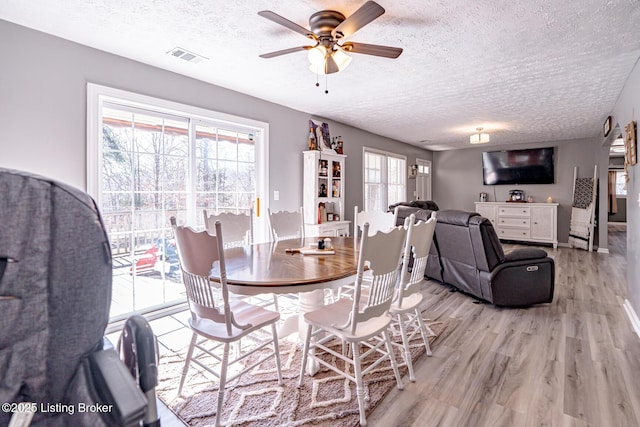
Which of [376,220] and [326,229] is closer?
[376,220]

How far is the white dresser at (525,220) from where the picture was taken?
6863mm

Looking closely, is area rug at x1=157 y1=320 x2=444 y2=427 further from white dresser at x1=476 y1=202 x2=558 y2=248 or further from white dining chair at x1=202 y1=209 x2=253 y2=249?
white dresser at x1=476 y1=202 x2=558 y2=248

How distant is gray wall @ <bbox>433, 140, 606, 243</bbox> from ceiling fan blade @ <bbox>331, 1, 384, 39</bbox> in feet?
23.7

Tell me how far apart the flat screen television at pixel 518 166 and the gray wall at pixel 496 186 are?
16 centimetres

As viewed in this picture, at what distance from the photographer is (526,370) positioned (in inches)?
82.7

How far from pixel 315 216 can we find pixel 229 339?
295 centimetres

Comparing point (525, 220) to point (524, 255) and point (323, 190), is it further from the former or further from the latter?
point (323, 190)

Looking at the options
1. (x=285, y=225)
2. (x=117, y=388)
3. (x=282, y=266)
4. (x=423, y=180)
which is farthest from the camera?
(x=423, y=180)

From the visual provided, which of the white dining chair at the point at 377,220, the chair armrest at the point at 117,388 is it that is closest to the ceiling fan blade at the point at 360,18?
the white dining chair at the point at 377,220

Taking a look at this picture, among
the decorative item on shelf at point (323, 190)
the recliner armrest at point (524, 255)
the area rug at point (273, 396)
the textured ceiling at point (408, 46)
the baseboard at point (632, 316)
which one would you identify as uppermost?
the textured ceiling at point (408, 46)

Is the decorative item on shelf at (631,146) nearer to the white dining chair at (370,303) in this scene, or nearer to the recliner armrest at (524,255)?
the recliner armrest at (524,255)

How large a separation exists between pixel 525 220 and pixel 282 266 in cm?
718

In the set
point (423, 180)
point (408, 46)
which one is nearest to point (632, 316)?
point (408, 46)

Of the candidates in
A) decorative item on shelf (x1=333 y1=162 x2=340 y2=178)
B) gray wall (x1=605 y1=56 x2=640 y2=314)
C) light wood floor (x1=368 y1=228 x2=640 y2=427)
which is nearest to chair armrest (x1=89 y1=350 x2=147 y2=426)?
light wood floor (x1=368 y1=228 x2=640 y2=427)
